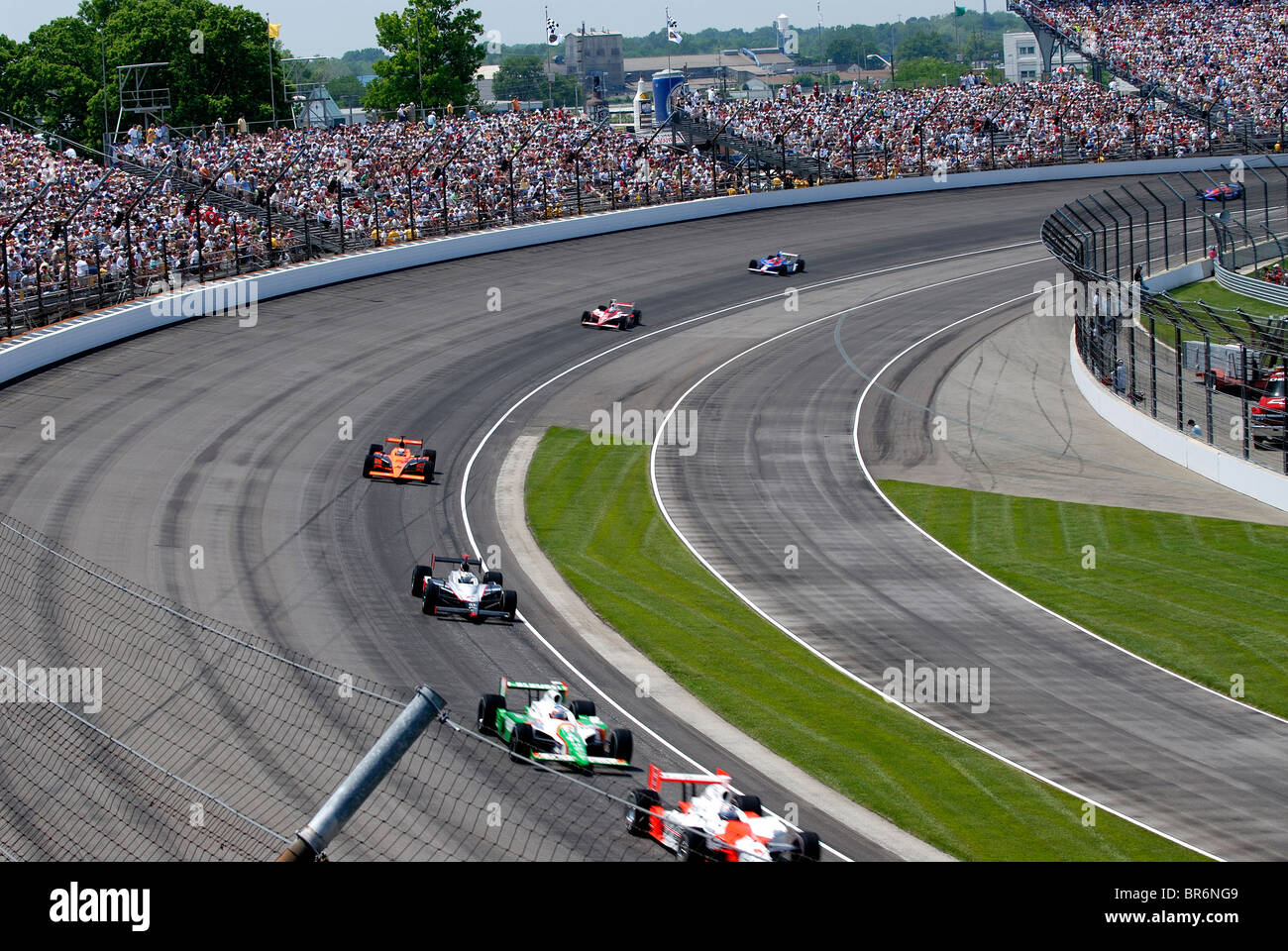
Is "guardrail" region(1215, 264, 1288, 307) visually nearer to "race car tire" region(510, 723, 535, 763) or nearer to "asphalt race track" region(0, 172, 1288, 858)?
"asphalt race track" region(0, 172, 1288, 858)

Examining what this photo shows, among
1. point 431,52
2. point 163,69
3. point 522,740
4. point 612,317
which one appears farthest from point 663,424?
point 431,52

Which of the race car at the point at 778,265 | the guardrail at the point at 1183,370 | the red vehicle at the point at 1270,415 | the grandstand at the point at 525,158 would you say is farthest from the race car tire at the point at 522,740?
the race car at the point at 778,265

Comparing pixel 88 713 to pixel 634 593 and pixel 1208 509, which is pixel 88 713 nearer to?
pixel 634 593

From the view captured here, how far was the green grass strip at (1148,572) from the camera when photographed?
21641mm

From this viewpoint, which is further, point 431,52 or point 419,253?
point 431,52

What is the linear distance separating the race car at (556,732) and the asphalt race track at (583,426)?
1.34 feet

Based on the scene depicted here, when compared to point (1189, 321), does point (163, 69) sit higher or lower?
higher

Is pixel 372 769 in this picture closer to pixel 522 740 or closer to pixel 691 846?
pixel 691 846

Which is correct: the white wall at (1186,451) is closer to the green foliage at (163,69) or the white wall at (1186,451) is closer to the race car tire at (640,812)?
the race car tire at (640,812)

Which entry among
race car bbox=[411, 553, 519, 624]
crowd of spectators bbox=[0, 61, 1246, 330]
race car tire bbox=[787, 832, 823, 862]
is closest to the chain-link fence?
crowd of spectators bbox=[0, 61, 1246, 330]
